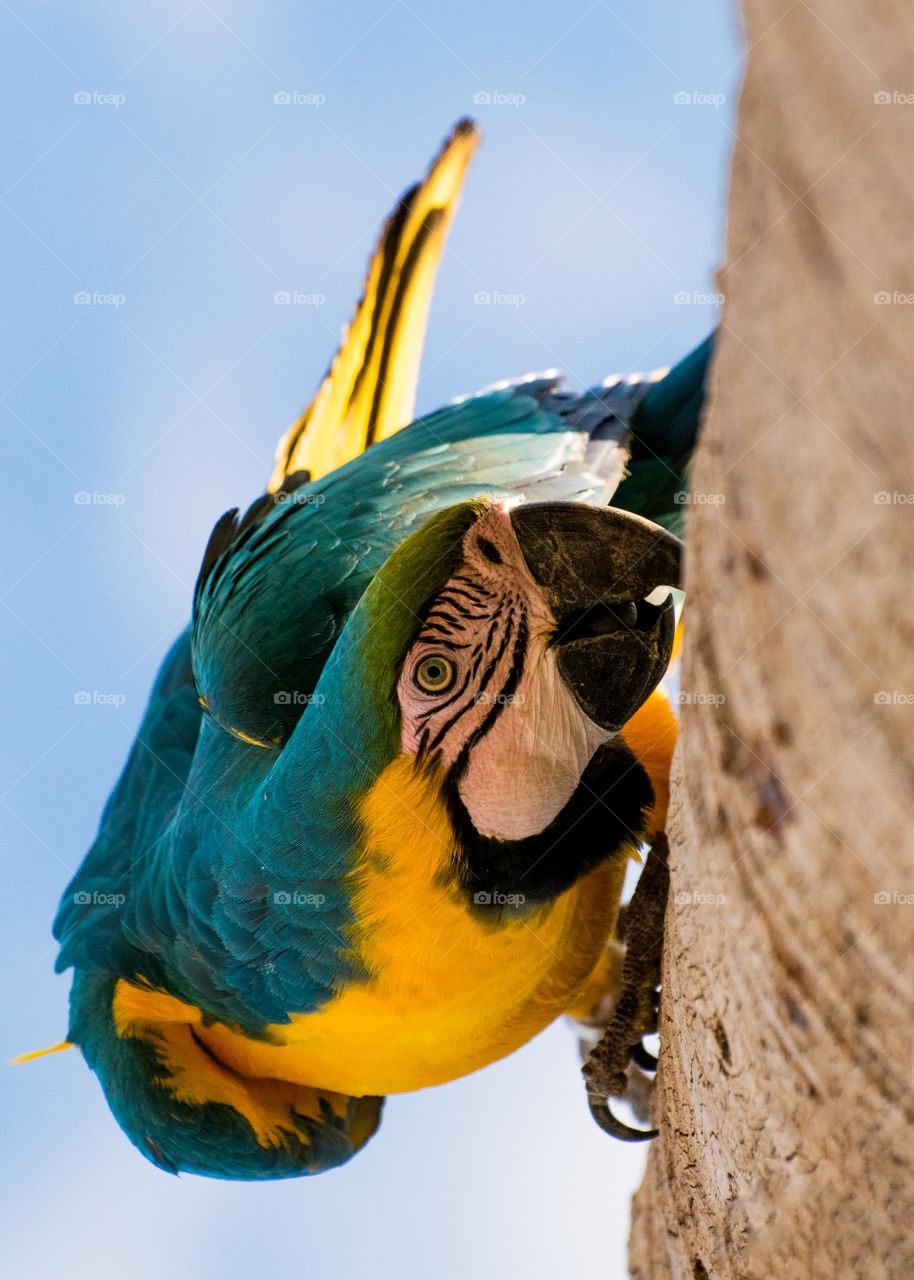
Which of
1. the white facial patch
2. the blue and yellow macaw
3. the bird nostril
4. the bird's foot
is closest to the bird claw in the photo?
the bird's foot

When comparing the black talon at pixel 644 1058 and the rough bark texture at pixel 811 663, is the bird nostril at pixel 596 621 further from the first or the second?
the black talon at pixel 644 1058

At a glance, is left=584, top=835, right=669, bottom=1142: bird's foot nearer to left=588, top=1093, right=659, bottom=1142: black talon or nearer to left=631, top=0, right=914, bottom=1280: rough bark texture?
left=588, top=1093, right=659, bottom=1142: black talon

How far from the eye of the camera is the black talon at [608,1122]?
7.04 ft

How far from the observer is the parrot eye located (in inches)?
70.4

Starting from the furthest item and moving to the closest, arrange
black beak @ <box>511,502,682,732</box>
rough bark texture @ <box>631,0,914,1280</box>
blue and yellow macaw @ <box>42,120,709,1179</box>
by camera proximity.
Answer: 1. blue and yellow macaw @ <box>42,120,709,1179</box>
2. black beak @ <box>511,502,682,732</box>
3. rough bark texture @ <box>631,0,914,1280</box>

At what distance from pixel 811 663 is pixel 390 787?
104cm

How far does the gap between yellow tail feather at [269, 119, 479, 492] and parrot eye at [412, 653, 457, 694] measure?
4.90 feet

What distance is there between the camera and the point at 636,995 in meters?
2.03

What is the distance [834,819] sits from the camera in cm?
89

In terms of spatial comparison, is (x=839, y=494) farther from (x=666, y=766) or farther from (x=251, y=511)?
(x=251, y=511)

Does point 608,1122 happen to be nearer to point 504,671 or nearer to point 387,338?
point 504,671

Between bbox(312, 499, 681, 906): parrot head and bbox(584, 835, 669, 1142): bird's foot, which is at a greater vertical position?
bbox(312, 499, 681, 906): parrot head

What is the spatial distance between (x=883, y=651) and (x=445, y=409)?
2046mm

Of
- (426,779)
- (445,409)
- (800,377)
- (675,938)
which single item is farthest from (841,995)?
(445,409)
